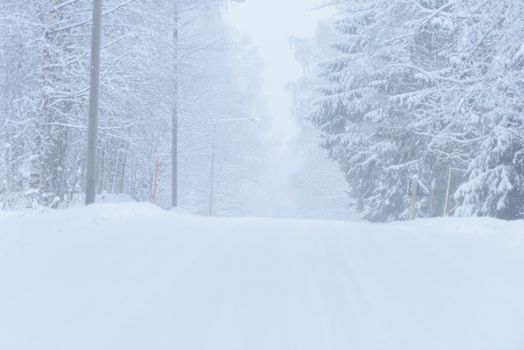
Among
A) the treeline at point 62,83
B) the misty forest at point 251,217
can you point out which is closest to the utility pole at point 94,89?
the misty forest at point 251,217

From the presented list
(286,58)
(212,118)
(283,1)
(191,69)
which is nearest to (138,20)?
(191,69)

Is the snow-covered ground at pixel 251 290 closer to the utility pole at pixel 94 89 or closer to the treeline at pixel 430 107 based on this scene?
the utility pole at pixel 94 89

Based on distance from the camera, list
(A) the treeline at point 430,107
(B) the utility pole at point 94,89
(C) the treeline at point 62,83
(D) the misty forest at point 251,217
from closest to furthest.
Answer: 1. (D) the misty forest at point 251,217
2. (A) the treeline at point 430,107
3. (B) the utility pole at point 94,89
4. (C) the treeline at point 62,83

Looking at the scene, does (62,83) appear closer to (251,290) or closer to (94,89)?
(94,89)

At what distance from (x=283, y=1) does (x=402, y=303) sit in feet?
199

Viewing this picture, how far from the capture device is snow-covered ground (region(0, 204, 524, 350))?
17.9 feet

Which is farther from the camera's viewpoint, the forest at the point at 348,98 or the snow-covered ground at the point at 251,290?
the forest at the point at 348,98

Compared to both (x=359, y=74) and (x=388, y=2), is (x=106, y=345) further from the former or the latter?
(x=359, y=74)

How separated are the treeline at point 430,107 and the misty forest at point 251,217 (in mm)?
66

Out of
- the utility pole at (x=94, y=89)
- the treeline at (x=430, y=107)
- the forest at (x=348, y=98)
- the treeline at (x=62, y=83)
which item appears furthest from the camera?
the treeline at (x=62, y=83)

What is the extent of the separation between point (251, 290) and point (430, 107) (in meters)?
14.7

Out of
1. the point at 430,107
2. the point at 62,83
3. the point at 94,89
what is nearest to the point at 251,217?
the point at 94,89

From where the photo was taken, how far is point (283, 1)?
64438mm

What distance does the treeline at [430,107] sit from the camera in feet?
47.2
